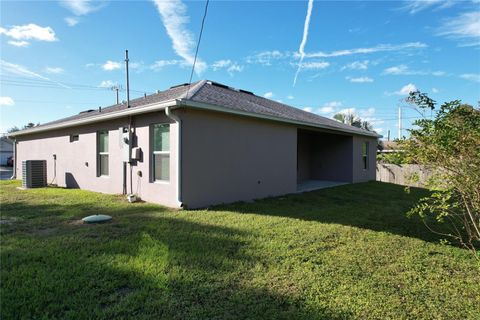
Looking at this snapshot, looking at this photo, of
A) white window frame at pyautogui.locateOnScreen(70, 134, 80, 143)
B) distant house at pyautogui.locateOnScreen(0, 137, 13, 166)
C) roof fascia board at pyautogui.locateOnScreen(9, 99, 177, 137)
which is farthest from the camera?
distant house at pyautogui.locateOnScreen(0, 137, 13, 166)

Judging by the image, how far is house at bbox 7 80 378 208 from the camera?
22.9ft

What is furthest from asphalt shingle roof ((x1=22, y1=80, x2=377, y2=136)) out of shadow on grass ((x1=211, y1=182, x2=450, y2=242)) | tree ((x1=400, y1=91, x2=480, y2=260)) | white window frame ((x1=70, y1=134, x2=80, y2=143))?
tree ((x1=400, y1=91, x2=480, y2=260))

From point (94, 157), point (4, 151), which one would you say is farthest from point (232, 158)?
point (4, 151)

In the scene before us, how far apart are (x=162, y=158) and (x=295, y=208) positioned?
12.5 ft

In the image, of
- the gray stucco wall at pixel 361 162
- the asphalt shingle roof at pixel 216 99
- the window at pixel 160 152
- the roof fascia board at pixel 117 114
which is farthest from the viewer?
the gray stucco wall at pixel 361 162

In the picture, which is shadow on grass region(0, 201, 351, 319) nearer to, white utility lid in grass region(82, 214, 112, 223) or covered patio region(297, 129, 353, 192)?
white utility lid in grass region(82, 214, 112, 223)

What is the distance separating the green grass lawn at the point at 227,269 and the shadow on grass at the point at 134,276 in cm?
1

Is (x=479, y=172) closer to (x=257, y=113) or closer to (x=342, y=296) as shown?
(x=342, y=296)

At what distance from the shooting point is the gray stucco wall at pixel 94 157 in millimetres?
7434

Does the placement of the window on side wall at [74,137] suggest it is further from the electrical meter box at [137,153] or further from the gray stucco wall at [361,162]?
the gray stucco wall at [361,162]

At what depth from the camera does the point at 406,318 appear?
254 centimetres

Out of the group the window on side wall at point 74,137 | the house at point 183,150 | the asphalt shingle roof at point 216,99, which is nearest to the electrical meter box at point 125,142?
the house at point 183,150

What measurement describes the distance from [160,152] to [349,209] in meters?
5.34

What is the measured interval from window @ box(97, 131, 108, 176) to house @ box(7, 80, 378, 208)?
1.4 inches
